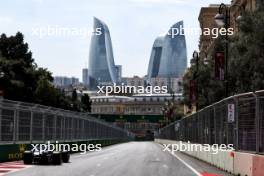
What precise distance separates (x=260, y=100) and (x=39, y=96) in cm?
9036

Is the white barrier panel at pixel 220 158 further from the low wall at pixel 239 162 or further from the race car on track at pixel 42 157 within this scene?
the race car on track at pixel 42 157

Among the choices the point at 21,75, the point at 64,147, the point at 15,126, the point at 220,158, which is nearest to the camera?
the point at 220,158

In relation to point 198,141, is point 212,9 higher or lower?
higher

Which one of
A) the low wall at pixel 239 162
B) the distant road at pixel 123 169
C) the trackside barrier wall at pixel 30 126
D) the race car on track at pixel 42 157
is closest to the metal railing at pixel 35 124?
the trackside barrier wall at pixel 30 126

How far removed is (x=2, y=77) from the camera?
8938 cm

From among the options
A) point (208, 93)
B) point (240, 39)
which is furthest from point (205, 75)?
point (240, 39)

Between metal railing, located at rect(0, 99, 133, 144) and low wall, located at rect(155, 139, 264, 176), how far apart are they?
9916mm

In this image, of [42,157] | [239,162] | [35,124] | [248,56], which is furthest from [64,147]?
[239,162]

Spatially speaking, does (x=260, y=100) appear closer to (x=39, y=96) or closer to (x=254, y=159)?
(x=254, y=159)

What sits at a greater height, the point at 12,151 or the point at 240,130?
the point at 240,130

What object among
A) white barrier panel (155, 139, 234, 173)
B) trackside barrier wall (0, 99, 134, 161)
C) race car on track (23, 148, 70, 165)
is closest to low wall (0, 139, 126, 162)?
trackside barrier wall (0, 99, 134, 161)

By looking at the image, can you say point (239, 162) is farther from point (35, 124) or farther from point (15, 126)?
point (35, 124)

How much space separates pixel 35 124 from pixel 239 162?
61.2ft

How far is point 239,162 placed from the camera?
21547 millimetres
